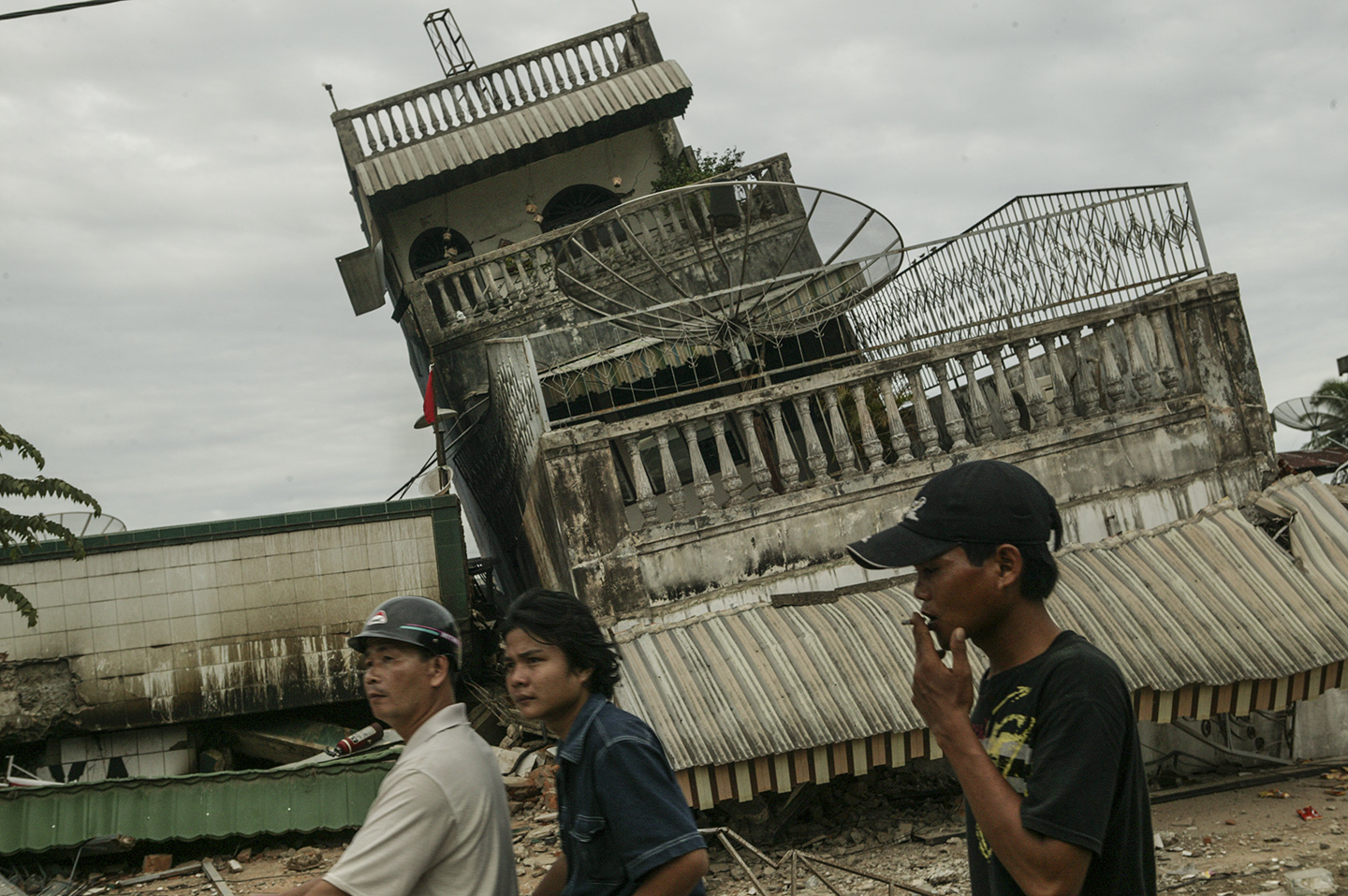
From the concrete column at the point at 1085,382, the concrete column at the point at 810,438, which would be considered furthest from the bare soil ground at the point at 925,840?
the concrete column at the point at 1085,382

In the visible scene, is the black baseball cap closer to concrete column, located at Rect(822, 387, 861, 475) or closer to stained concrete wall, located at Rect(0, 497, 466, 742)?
concrete column, located at Rect(822, 387, 861, 475)

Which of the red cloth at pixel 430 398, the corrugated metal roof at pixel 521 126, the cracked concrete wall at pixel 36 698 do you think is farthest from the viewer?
the corrugated metal roof at pixel 521 126

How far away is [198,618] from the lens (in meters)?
11.2

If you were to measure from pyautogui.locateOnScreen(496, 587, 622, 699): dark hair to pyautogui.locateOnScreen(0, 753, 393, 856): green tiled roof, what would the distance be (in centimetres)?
720

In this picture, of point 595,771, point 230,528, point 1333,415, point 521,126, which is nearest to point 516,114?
point 521,126

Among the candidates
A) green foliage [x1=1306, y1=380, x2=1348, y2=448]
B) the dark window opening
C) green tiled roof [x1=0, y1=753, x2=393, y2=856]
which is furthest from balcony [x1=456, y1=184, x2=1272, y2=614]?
green foliage [x1=1306, y1=380, x2=1348, y2=448]

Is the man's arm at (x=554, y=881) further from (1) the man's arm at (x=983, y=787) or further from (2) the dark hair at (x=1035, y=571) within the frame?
(2) the dark hair at (x=1035, y=571)

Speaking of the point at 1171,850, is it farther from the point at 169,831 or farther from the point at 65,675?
the point at 65,675

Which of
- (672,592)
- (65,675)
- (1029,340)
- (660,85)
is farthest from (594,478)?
(660,85)

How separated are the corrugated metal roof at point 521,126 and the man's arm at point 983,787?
572 inches

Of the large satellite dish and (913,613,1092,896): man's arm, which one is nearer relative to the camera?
(913,613,1092,896): man's arm

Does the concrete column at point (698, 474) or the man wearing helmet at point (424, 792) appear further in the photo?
the concrete column at point (698, 474)

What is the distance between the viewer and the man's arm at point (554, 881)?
8.80 feet

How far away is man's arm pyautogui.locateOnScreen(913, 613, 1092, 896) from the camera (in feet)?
5.72
